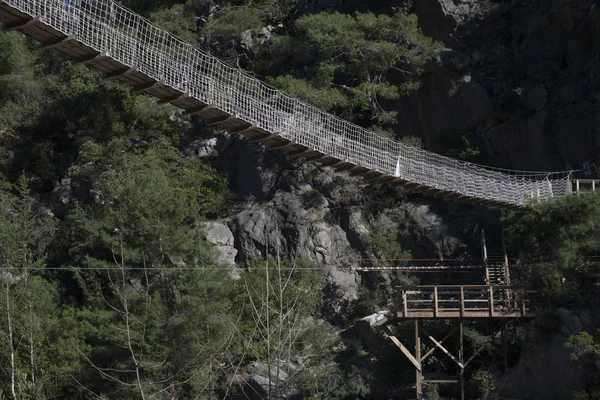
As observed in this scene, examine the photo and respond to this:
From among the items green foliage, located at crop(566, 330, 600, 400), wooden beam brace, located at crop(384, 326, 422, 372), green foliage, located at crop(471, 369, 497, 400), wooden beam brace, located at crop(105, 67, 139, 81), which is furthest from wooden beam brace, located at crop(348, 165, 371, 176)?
wooden beam brace, located at crop(105, 67, 139, 81)

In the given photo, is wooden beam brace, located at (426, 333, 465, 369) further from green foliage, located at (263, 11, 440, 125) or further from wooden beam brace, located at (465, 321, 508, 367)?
green foliage, located at (263, 11, 440, 125)

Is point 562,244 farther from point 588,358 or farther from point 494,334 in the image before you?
point 588,358

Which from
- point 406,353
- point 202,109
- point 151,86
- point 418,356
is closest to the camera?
point 151,86

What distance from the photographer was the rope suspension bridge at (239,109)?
43.7 feet

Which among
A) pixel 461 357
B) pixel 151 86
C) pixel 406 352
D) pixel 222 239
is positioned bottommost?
pixel 461 357

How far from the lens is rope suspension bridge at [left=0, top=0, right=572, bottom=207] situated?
13320 mm

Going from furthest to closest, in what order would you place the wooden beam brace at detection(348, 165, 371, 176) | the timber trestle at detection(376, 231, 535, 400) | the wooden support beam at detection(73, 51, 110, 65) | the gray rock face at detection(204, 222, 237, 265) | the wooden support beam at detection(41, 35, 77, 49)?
1. the gray rock face at detection(204, 222, 237, 265)
2. the timber trestle at detection(376, 231, 535, 400)
3. the wooden beam brace at detection(348, 165, 371, 176)
4. the wooden support beam at detection(73, 51, 110, 65)
5. the wooden support beam at detection(41, 35, 77, 49)

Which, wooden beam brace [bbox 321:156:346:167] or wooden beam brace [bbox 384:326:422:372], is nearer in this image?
wooden beam brace [bbox 321:156:346:167]

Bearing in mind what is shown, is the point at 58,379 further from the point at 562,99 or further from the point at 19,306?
the point at 562,99

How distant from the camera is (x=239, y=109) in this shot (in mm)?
16562

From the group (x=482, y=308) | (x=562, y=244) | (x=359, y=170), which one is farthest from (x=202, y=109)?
(x=562, y=244)

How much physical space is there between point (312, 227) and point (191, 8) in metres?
7.95

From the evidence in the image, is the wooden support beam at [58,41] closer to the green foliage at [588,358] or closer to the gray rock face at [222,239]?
the green foliage at [588,358]

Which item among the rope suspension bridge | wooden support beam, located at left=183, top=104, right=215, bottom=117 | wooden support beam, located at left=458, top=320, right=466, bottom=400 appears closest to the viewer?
the rope suspension bridge
